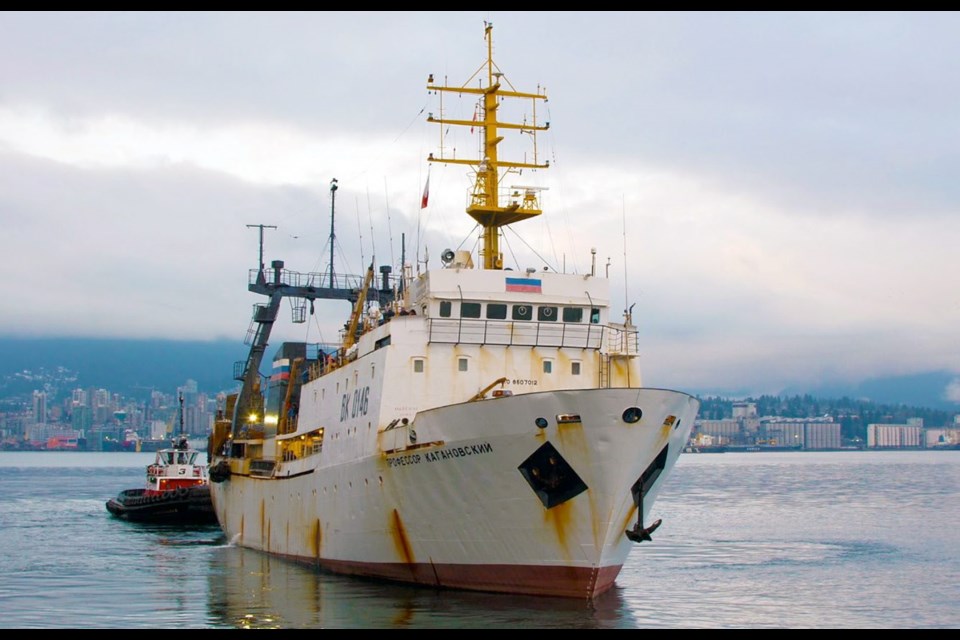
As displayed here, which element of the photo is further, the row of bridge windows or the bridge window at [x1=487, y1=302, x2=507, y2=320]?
the bridge window at [x1=487, y1=302, x2=507, y2=320]

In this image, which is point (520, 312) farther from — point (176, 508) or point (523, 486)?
point (176, 508)

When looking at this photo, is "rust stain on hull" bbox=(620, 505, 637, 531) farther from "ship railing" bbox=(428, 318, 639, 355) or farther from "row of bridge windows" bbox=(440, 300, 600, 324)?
"row of bridge windows" bbox=(440, 300, 600, 324)

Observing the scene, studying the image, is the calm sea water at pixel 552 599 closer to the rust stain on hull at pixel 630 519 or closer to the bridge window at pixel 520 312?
the rust stain on hull at pixel 630 519

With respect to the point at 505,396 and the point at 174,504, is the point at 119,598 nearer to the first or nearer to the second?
the point at 505,396

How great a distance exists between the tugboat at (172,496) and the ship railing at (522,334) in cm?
3089

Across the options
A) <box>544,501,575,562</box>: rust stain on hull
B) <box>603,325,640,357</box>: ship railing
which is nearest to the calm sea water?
<box>544,501,575,562</box>: rust stain on hull

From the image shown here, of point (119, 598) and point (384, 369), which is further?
point (119, 598)

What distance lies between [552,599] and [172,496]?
36.4 m

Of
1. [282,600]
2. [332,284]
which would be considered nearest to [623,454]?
[282,600]

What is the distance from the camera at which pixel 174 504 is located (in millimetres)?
55031

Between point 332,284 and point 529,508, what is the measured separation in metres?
26.7

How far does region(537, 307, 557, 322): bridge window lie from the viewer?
91.0 feet

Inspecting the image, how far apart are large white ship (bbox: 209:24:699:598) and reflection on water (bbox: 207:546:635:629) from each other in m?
0.40

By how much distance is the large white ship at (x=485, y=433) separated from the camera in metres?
22.9
